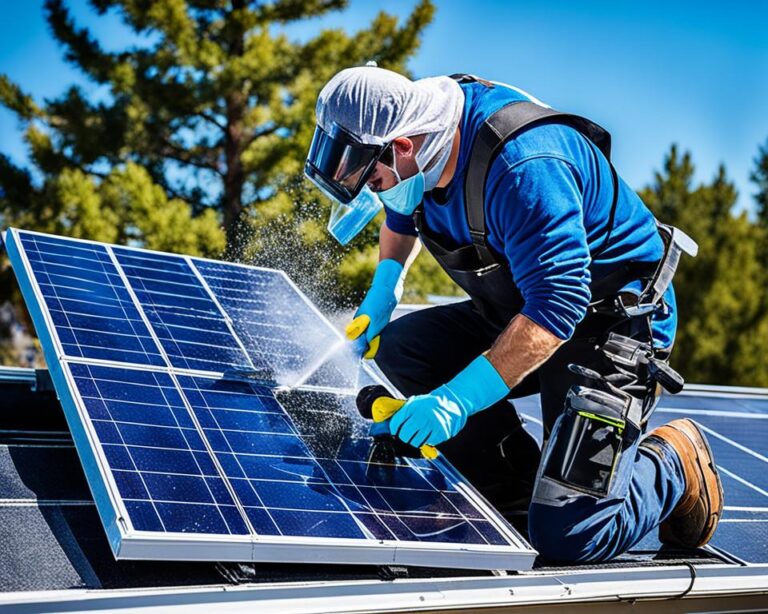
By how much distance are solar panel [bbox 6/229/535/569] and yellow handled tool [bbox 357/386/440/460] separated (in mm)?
119

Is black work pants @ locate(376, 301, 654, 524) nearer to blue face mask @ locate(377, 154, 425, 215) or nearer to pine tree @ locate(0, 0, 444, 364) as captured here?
blue face mask @ locate(377, 154, 425, 215)

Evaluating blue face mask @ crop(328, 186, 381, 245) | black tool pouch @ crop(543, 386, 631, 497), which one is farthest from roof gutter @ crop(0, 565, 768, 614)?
blue face mask @ crop(328, 186, 381, 245)

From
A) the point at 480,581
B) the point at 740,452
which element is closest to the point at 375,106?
the point at 480,581

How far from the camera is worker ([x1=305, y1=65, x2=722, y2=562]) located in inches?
136

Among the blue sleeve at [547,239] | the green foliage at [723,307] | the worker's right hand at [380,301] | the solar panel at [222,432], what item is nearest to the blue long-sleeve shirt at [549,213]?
the blue sleeve at [547,239]

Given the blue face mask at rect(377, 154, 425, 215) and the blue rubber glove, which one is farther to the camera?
the blue face mask at rect(377, 154, 425, 215)

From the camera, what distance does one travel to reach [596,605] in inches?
134

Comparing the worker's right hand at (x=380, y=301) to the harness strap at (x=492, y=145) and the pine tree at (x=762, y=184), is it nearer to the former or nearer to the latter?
the harness strap at (x=492, y=145)

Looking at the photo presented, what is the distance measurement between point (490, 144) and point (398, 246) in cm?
123

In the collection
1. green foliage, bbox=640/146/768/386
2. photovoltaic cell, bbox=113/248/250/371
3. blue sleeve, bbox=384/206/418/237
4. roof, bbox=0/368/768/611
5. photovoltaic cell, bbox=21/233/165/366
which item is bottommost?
green foliage, bbox=640/146/768/386

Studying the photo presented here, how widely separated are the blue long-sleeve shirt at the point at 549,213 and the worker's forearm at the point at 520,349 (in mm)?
36

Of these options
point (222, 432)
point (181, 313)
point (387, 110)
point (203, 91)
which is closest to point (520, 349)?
point (387, 110)

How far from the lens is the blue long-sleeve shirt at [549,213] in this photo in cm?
336

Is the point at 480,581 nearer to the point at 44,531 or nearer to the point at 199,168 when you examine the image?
the point at 44,531
